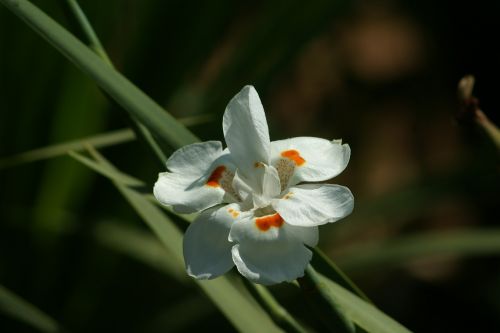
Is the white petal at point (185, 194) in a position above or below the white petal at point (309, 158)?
above

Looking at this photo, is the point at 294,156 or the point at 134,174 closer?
the point at 294,156

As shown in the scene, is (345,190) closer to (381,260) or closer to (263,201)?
(263,201)

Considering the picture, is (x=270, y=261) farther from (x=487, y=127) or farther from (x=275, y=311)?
(x=487, y=127)

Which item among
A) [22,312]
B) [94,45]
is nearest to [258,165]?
[94,45]

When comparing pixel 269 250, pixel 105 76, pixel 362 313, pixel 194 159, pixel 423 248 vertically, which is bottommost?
pixel 423 248

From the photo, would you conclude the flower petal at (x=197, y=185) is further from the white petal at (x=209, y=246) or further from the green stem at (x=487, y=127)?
the green stem at (x=487, y=127)

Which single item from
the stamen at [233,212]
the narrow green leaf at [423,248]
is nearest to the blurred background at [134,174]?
the narrow green leaf at [423,248]

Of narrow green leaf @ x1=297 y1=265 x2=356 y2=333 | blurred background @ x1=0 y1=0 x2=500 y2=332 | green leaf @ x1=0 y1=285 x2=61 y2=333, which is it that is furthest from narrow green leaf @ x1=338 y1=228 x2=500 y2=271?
narrow green leaf @ x1=297 y1=265 x2=356 y2=333
